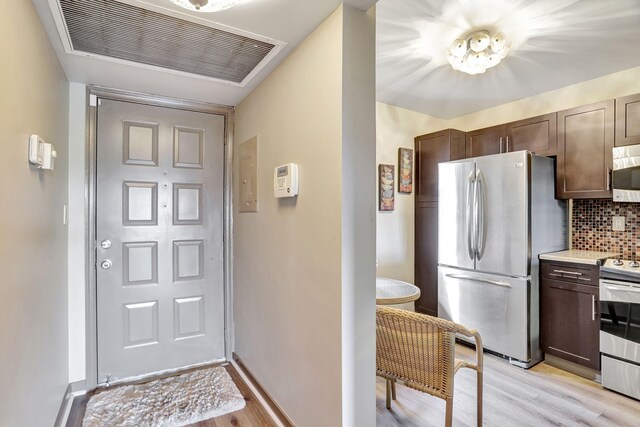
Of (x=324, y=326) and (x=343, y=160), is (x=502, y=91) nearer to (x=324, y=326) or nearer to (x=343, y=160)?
(x=343, y=160)

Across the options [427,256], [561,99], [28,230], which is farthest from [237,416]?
[561,99]

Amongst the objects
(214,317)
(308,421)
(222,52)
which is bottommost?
(308,421)

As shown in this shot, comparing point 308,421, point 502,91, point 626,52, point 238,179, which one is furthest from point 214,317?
point 626,52

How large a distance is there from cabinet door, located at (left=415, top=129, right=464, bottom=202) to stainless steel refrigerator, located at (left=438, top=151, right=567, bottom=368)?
29 centimetres

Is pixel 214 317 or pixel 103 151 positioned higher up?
pixel 103 151

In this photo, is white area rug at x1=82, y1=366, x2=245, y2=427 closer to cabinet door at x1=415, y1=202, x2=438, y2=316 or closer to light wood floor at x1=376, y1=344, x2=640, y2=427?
light wood floor at x1=376, y1=344, x2=640, y2=427

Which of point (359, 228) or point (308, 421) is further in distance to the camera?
point (308, 421)

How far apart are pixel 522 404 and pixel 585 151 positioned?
6.77 ft

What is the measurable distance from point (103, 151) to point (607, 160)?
12.8ft

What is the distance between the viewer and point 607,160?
8.64 ft

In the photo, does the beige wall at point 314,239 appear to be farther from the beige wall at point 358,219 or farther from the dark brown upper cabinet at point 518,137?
the dark brown upper cabinet at point 518,137

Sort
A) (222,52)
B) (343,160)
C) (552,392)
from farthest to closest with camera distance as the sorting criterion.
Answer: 1. (552,392)
2. (222,52)
3. (343,160)

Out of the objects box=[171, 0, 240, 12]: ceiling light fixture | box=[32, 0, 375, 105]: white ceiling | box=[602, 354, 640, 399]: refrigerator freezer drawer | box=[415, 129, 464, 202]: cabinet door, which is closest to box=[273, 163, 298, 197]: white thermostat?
box=[32, 0, 375, 105]: white ceiling

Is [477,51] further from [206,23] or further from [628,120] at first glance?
[206,23]
